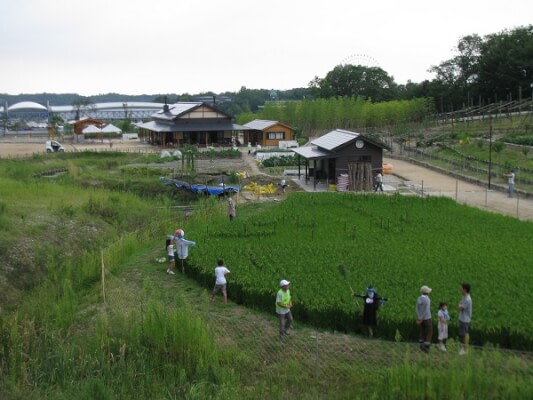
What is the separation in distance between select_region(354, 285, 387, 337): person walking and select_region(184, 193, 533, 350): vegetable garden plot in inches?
6.6

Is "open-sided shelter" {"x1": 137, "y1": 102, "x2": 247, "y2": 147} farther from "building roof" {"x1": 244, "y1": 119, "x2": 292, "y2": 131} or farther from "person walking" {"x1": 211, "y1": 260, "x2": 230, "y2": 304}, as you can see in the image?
"person walking" {"x1": 211, "y1": 260, "x2": 230, "y2": 304}

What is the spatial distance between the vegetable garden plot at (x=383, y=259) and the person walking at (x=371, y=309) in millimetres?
167

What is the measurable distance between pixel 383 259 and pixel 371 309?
4181 millimetres

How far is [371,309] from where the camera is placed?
1063 cm

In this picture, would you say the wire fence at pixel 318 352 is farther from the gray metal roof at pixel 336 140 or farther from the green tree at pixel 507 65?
the green tree at pixel 507 65

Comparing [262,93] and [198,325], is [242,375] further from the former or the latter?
[262,93]

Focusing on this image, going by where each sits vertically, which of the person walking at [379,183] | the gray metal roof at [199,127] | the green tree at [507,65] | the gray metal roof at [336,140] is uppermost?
the green tree at [507,65]

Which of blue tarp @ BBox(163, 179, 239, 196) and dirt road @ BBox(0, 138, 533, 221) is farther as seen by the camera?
blue tarp @ BBox(163, 179, 239, 196)

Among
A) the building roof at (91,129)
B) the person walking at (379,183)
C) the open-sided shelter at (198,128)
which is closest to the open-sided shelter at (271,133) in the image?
the open-sided shelter at (198,128)

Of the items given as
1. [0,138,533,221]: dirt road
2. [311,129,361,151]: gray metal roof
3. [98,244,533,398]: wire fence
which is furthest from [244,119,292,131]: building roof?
[98,244,533,398]: wire fence

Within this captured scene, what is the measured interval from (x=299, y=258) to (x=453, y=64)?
62.5 m

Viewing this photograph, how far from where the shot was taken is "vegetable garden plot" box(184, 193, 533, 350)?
1105 centimetres

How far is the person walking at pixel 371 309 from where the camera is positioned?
1056 cm

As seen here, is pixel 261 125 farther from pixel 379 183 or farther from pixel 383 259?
pixel 383 259
